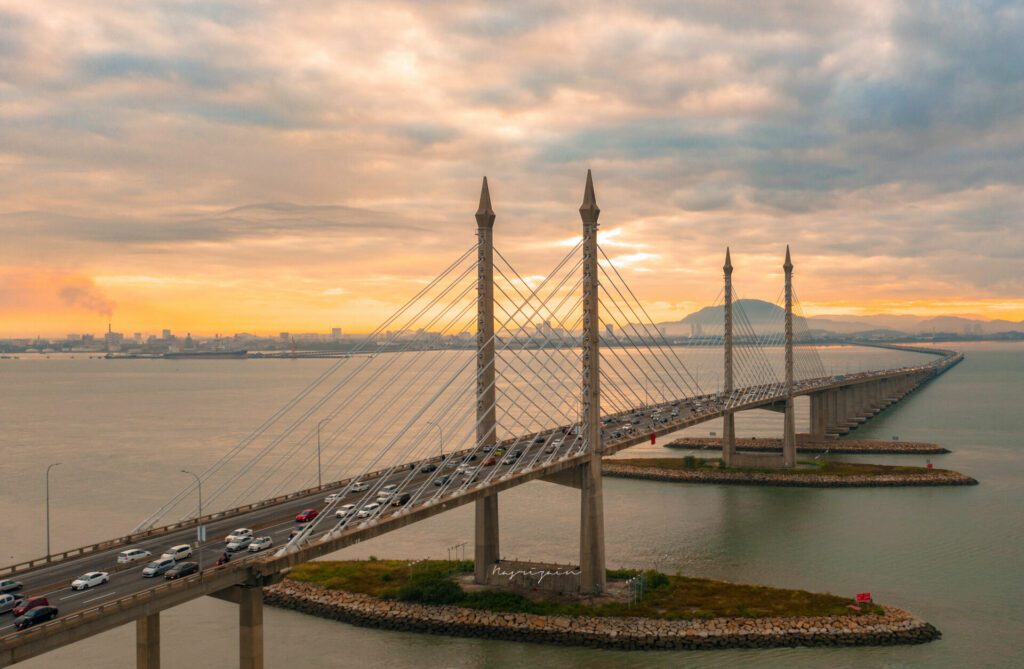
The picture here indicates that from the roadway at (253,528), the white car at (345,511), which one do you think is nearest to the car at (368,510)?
the roadway at (253,528)

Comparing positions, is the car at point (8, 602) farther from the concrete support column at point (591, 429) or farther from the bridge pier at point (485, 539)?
the concrete support column at point (591, 429)

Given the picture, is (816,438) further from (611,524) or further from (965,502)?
(611,524)

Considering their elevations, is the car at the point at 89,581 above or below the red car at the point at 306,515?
below

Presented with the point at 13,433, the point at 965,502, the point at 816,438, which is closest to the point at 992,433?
the point at 816,438

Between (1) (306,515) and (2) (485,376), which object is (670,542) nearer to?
(2) (485,376)

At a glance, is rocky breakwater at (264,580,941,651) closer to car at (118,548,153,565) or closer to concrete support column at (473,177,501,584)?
concrete support column at (473,177,501,584)

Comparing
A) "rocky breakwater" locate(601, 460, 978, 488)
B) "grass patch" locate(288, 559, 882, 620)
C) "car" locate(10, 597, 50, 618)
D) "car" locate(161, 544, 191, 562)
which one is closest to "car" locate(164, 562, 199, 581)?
"car" locate(161, 544, 191, 562)
